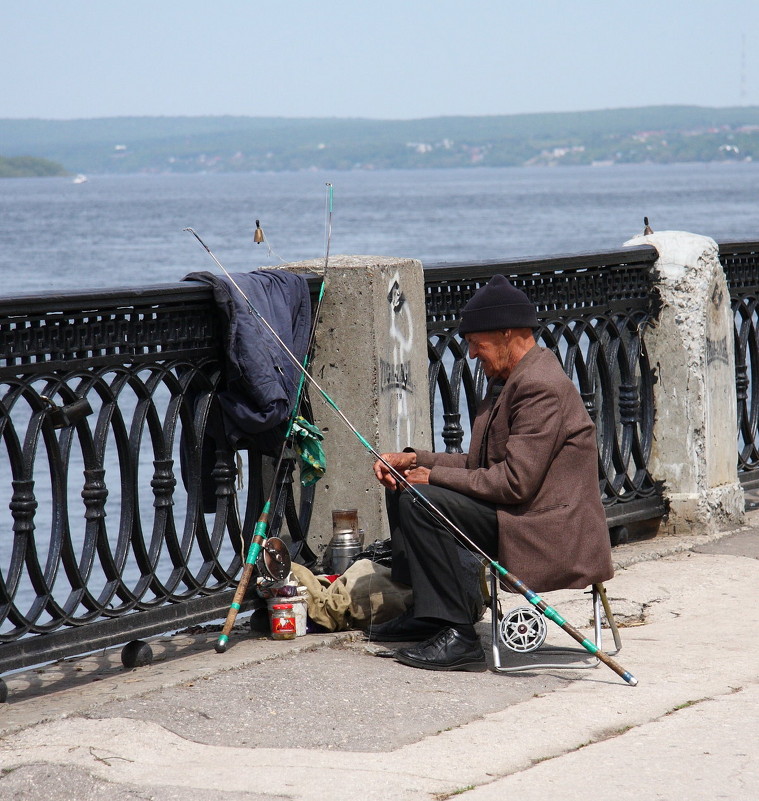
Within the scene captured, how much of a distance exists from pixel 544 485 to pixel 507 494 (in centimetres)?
14

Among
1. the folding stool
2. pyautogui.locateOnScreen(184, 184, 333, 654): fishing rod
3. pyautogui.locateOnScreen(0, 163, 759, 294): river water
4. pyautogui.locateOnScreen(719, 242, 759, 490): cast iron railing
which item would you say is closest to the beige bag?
pyautogui.locateOnScreen(184, 184, 333, 654): fishing rod

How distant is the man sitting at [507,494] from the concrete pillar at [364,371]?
709 mm

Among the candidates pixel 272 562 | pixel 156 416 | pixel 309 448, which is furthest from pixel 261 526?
pixel 156 416

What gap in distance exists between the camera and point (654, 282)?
22.9 feet

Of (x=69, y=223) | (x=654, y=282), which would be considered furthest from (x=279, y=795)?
(x=69, y=223)

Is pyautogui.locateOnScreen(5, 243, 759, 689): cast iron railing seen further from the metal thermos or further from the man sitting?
the man sitting

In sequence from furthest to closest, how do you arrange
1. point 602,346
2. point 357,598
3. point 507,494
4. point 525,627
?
point 602,346, point 357,598, point 525,627, point 507,494

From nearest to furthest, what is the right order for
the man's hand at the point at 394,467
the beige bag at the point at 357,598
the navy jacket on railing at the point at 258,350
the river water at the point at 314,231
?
the man's hand at the point at 394,467, the navy jacket on railing at the point at 258,350, the beige bag at the point at 357,598, the river water at the point at 314,231

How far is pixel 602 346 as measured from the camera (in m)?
6.82

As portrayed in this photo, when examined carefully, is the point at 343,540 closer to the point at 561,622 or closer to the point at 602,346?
the point at 561,622

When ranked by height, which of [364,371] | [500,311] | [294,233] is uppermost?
[294,233]

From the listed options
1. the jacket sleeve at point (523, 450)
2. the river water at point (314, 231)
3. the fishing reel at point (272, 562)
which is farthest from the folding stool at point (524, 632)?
the river water at point (314, 231)

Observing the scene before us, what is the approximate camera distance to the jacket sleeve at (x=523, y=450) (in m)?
4.58

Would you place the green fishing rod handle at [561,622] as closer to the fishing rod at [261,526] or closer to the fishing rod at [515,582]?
the fishing rod at [515,582]
